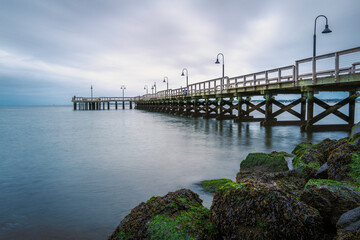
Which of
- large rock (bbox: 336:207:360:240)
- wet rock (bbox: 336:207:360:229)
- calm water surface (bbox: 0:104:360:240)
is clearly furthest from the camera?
calm water surface (bbox: 0:104:360:240)

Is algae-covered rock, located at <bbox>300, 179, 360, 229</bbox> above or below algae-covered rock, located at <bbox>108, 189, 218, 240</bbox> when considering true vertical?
above

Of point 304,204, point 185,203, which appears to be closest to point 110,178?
point 185,203

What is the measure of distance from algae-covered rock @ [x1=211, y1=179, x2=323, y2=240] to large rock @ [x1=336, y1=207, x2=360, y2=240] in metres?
0.27

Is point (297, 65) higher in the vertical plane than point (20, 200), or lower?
higher

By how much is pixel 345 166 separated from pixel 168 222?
263 cm

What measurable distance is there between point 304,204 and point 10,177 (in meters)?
7.29

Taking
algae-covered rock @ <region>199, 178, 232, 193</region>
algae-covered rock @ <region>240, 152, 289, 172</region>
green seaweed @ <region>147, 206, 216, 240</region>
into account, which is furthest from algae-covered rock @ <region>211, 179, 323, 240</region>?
algae-covered rock @ <region>240, 152, 289, 172</region>

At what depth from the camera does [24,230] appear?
152 inches

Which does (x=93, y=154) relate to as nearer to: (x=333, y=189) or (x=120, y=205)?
(x=120, y=205)

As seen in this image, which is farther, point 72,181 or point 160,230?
point 72,181

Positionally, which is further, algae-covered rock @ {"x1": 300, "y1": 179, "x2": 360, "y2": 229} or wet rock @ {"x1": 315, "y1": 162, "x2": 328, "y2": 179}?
wet rock @ {"x1": 315, "y1": 162, "x2": 328, "y2": 179}

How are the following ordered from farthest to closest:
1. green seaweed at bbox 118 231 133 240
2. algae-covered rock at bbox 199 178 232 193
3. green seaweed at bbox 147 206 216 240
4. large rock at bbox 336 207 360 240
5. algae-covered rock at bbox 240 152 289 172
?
algae-covered rock at bbox 240 152 289 172
algae-covered rock at bbox 199 178 232 193
green seaweed at bbox 118 231 133 240
green seaweed at bbox 147 206 216 240
large rock at bbox 336 207 360 240

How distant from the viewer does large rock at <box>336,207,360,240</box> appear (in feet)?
6.84

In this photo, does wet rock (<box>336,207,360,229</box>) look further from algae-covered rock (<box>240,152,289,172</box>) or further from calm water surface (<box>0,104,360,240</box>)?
algae-covered rock (<box>240,152,289,172</box>)
